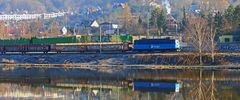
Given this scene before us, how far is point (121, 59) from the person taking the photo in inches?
2132

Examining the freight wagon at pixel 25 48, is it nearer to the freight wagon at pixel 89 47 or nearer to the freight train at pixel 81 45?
the freight train at pixel 81 45

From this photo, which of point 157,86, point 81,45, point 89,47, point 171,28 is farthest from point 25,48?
point 171,28

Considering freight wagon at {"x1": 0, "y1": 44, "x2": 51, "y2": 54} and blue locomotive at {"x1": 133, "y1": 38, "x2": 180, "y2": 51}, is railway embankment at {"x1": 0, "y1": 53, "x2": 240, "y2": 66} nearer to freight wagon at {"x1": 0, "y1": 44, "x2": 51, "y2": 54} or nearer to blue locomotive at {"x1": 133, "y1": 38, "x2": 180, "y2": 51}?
freight wagon at {"x1": 0, "y1": 44, "x2": 51, "y2": 54}

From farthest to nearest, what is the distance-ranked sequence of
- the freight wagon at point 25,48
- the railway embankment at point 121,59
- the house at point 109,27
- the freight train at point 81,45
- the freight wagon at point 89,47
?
the house at point 109,27 < the freight wagon at point 25,48 < the freight wagon at point 89,47 < the freight train at point 81,45 < the railway embankment at point 121,59

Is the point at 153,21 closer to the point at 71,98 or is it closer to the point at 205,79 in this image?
the point at 205,79

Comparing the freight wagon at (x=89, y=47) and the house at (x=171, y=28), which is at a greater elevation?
the house at (x=171, y=28)

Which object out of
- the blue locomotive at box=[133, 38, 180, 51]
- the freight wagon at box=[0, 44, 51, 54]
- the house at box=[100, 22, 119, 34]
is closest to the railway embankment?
the freight wagon at box=[0, 44, 51, 54]

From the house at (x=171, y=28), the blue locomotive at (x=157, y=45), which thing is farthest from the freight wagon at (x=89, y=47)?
the house at (x=171, y=28)

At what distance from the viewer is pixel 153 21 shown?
96438mm

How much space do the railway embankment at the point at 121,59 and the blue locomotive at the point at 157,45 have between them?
12.6 feet

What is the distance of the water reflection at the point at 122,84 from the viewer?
30766mm

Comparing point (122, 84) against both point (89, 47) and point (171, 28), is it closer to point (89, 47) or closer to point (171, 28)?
point (89, 47)

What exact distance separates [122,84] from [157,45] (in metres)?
20.5

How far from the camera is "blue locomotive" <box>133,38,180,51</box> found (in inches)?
2231
